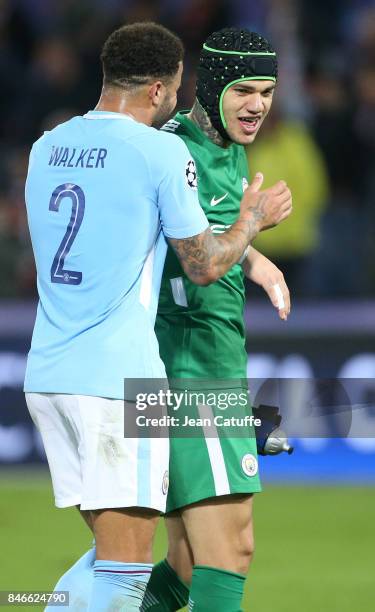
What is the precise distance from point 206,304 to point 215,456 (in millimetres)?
539

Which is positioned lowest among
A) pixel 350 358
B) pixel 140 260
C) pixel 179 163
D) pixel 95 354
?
pixel 350 358

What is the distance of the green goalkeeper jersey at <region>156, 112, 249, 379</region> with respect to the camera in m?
4.94

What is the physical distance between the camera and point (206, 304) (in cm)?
495

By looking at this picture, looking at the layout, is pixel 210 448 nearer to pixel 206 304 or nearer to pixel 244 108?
pixel 206 304

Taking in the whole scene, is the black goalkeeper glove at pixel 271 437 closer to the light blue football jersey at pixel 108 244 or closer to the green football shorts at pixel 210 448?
the green football shorts at pixel 210 448

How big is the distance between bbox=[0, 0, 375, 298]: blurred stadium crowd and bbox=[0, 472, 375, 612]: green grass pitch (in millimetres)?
1713

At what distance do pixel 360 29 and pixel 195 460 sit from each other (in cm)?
801

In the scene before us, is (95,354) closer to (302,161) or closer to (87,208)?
(87,208)

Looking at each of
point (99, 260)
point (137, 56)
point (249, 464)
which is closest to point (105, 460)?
point (99, 260)

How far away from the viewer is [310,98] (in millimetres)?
11625

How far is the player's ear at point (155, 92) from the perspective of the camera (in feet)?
14.9

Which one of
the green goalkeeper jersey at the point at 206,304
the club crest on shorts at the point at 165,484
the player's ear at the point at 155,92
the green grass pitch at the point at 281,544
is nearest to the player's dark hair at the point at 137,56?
the player's ear at the point at 155,92

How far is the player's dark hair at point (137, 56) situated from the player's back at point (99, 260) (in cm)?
16

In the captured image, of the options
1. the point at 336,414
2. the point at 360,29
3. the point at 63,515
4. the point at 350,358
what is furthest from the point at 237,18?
the point at 336,414
